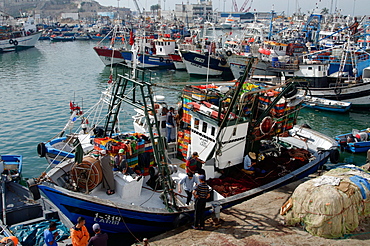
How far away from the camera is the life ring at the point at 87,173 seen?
9602 mm

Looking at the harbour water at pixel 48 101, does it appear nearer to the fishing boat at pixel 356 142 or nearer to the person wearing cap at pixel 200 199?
the fishing boat at pixel 356 142

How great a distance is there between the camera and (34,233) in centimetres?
940

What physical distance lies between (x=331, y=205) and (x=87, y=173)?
21.4 ft

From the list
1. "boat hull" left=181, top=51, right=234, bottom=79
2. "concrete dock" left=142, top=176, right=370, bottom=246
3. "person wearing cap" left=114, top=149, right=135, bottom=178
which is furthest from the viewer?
"boat hull" left=181, top=51, right=234, bottom=79

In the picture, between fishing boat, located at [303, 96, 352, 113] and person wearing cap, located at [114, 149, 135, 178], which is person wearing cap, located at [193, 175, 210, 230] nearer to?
person wearing cap, located at [114, 149, 135, 178]

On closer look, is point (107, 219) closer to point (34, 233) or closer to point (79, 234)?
point (79, 234)

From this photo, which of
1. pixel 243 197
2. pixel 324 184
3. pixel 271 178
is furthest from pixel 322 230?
pixel 271 178

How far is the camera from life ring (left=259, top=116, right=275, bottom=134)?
468 inches

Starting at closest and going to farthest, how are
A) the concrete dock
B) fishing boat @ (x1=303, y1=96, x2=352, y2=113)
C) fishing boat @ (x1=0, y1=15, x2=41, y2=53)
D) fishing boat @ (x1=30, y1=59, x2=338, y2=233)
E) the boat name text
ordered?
the concrete dock → the boat name text → fishing boat @ (x1=30, y1=59, x2=338, y2=233) → fishing boat @ (x1=303, y1=96, x2=352, y2=113) → fishing boat @ (x1=0, y1=15, x2=41, y2=53)

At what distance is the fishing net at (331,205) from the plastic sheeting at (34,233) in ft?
20.0

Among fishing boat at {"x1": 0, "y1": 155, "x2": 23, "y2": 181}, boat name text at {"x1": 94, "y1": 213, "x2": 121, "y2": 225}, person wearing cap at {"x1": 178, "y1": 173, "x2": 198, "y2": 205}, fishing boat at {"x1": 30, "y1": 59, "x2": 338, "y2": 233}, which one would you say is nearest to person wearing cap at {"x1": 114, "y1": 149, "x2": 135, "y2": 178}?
fishing boat at {"x1": 30, "y1": 59, "x2": 338, "y2": 233}

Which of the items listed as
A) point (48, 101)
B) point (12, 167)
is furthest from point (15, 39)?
point (12, 167)

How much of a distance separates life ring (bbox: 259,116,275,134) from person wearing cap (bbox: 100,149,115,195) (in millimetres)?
5402

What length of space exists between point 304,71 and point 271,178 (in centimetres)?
2398
